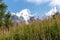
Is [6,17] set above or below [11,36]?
above

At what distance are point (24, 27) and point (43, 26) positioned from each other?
0.82m

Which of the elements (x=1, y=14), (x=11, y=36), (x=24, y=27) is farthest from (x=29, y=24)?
(x=1, y=14)

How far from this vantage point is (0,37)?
980cm

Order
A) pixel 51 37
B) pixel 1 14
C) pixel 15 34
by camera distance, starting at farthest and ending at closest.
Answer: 1. pixel 1 14
2. pixel 15 34
3. pixel 51 37

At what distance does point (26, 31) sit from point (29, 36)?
40cm

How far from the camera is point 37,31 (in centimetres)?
928

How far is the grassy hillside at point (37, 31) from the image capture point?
9031 millimetres

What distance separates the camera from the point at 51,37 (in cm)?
901

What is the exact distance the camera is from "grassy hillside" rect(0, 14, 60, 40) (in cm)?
903

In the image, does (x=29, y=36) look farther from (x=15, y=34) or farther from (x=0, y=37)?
(x=0, y=37)

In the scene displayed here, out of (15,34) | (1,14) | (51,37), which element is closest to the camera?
(51,37)

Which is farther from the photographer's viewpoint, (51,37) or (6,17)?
(6,17)

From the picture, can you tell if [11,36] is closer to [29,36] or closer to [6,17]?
[29,36]

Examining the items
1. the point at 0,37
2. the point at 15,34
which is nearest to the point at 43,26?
the point at 15,34
